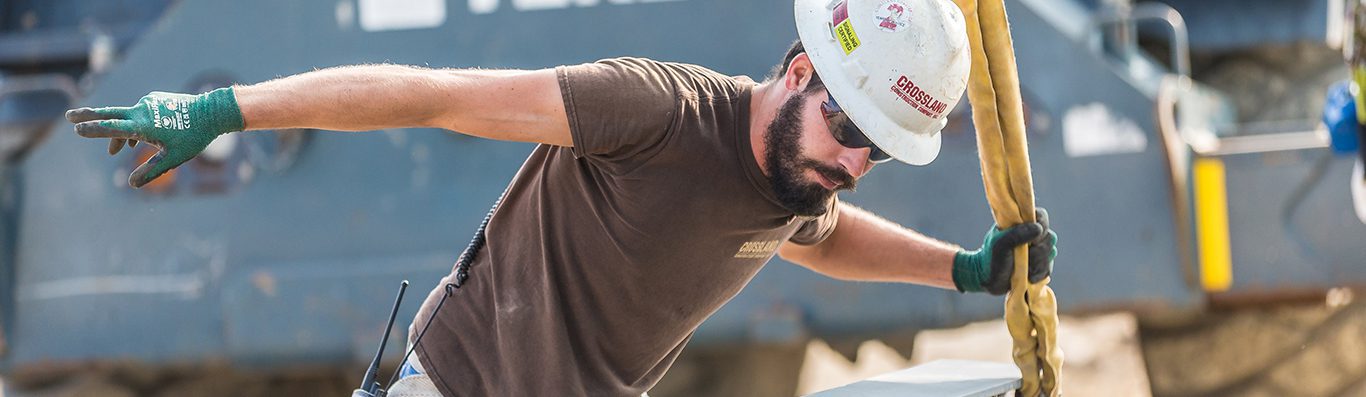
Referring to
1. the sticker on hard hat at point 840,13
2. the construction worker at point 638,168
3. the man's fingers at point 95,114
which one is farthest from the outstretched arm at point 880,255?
the man's fingers at point 95,114

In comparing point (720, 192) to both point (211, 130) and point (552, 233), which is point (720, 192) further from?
point (211, 130)

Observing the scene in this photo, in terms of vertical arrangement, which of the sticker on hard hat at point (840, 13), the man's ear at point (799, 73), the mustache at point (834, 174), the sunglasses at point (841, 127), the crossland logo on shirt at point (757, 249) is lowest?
the crossland logo on shirt at point (757, 249)

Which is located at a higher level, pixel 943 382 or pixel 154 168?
pixel 154 168

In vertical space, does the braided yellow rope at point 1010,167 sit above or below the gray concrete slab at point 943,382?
above

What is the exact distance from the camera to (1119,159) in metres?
4.18

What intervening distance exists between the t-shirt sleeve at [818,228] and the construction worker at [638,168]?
1 cm

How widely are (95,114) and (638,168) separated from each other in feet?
2.92

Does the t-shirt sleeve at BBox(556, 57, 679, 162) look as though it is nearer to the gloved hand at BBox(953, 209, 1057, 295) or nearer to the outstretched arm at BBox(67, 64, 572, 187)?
the outstretched arm at BBox(67, 64, 572, 187)

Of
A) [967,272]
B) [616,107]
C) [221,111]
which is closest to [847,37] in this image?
[616,107]

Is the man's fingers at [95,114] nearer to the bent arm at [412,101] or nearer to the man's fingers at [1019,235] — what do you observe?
the bent arm at [412,101]

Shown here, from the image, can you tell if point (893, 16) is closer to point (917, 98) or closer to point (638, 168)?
point (917, 98)

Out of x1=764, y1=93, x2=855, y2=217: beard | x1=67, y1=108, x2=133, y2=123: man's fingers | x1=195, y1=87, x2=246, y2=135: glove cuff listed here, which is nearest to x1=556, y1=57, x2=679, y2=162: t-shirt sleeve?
x1=764, y1=93, x2=855, y2=217: beard

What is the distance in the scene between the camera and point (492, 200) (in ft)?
14.5

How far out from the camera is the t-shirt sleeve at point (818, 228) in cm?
326
